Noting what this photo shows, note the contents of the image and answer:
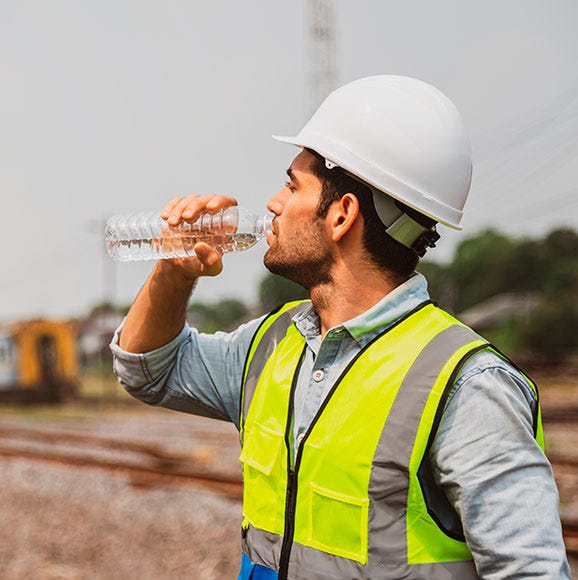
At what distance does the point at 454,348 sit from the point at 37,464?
1134 centimetres

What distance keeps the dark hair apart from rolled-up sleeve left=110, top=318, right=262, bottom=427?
20.6 inches

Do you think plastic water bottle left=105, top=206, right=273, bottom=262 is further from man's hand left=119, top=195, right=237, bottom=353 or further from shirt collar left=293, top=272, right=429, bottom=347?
shirt collar left=293, top=272, right=429, bottom=347

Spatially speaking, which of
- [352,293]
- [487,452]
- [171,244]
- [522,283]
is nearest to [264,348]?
[352,293]

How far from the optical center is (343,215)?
7.29ft

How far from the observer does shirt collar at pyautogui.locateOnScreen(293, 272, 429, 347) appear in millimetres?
2160

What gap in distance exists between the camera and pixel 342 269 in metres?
2.25

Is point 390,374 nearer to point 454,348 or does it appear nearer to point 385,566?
point 454,348

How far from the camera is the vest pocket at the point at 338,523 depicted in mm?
1957

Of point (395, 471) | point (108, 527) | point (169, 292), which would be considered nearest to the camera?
point (395, 471)

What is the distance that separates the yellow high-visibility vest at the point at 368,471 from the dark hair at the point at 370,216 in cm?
15

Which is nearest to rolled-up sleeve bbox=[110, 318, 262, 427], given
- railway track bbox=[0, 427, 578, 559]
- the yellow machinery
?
railway track bbox=[0, 427, 578, 559]

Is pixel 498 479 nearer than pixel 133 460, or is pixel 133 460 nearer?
pixel 498 479

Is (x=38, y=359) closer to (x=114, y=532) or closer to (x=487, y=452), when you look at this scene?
(x=114, y=532)

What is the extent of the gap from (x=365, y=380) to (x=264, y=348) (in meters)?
0.49
